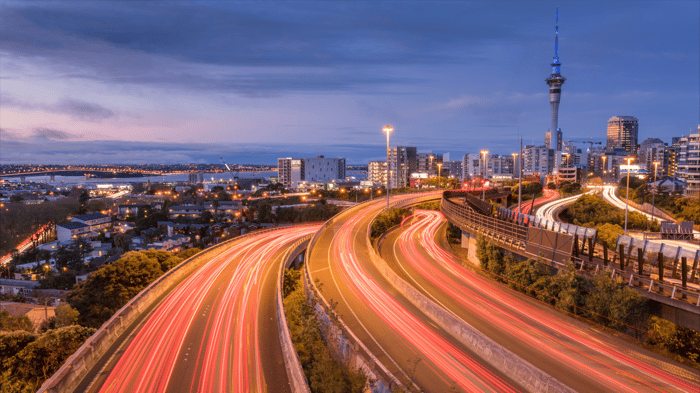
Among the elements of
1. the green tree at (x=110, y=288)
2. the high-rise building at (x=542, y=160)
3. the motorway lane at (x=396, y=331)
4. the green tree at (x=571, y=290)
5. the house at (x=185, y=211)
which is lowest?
the house at (x=185, y=211)

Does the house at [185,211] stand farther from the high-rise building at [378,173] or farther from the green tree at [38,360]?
the high-rise building at [378,173]

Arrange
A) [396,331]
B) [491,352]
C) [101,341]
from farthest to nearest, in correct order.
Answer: [396,331]
[101,341]
[491,352]

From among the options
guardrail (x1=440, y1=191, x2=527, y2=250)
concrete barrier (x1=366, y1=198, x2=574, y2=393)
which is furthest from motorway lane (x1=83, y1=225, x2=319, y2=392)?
guardrail (x1=440, y1=191, x2=527, y2=250)

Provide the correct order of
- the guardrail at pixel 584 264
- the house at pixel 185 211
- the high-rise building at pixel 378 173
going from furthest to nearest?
the high-rise building at pixel 378 173
the house at pixel 185 211
the guardrail at pixel 584 264

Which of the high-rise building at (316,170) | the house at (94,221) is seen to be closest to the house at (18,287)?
the house at (94,221)

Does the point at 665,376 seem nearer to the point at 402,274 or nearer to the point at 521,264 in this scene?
the point at 521,264

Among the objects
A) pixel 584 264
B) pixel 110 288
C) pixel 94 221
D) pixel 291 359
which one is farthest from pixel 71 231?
pixel 584 264

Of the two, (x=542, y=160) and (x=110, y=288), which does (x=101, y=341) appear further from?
(x=542, y=160)

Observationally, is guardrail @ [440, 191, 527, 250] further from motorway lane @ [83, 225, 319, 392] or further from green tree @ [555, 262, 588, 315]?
motorway lane @ [83, 225, 319, 392]
